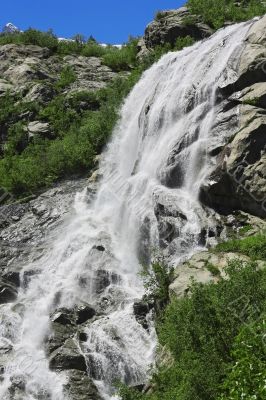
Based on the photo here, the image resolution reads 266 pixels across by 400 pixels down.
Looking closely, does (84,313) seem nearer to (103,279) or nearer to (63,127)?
(103,279)

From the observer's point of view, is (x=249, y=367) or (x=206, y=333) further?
(x=206, y=333)

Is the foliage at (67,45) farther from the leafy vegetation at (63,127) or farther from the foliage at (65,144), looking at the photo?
the foliage at (65,144)

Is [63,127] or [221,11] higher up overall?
[221,11]

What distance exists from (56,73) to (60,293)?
3718cm

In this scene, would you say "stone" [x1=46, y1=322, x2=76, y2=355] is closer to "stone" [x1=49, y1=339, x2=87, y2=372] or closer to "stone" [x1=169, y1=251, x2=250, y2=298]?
"stone" [x1=49, y1=339, x2=87, y2=372]

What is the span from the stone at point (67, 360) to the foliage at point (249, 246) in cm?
703

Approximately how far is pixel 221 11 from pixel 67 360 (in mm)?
40794

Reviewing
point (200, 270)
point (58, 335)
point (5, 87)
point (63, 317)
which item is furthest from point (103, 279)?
point (5, 87)

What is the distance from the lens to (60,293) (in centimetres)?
2711

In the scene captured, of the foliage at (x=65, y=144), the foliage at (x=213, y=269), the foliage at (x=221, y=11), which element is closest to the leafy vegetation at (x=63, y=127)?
the foliage at (x=65, y=144)

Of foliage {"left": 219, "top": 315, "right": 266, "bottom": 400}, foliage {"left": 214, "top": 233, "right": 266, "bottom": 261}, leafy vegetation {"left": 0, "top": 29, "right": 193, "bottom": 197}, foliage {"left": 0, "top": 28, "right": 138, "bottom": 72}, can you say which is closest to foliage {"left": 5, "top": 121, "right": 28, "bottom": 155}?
leafy vegetation {"left": 0, "top": 29, "right": 193, "bottom": 197}

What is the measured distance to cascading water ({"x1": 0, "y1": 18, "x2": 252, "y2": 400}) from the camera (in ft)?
73.7

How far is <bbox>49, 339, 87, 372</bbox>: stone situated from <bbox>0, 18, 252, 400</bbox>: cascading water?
0.26m

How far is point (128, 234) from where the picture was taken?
30.2 m
